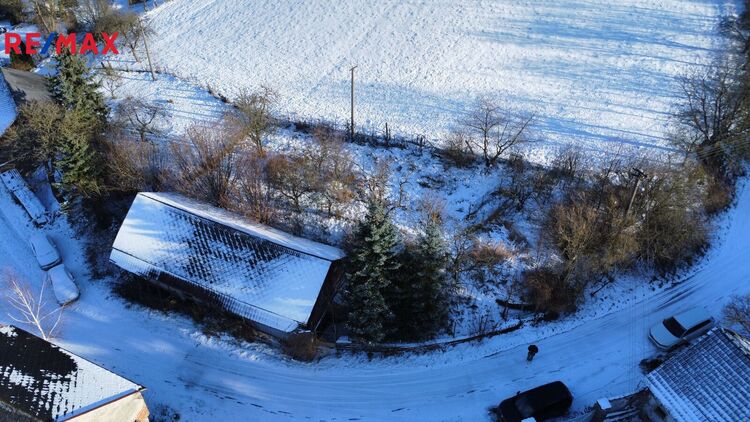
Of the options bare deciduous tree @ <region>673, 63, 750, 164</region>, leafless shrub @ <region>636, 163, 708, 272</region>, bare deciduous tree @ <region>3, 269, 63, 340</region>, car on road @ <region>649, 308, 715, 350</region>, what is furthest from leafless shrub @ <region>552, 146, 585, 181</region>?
bare deciduous tree @ <region>3, 269, 63, 340</region>

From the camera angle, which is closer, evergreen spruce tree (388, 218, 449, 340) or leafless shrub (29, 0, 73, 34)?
evergreen spruce tree (388, 218, 449, 340)

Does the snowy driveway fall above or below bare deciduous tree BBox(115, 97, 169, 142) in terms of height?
below

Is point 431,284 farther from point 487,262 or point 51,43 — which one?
point 51,43

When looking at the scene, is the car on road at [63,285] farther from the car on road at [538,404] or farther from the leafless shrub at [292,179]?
the car on road at [538,404]

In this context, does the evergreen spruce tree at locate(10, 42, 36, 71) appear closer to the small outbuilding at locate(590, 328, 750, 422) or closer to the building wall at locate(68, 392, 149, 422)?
the building wall at locate(68, 392, 149, 422)

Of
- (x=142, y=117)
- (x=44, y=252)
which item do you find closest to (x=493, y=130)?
(x=142, y=117)

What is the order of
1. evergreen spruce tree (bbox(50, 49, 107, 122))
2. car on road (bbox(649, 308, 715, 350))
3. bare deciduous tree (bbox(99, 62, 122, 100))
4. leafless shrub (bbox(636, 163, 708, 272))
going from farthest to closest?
bare deciduous tree (bbox(99, 62, 122, 100)), evergreen spruce tree (bbox(50, 49, 107, 122)), leafless shrub (bbox(636, 163, 708, 272)), car on road (bbox(649, 308, 715, 350))

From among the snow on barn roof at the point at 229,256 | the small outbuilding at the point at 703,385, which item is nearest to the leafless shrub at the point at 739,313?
the small outbuilding at the point at 703,385
